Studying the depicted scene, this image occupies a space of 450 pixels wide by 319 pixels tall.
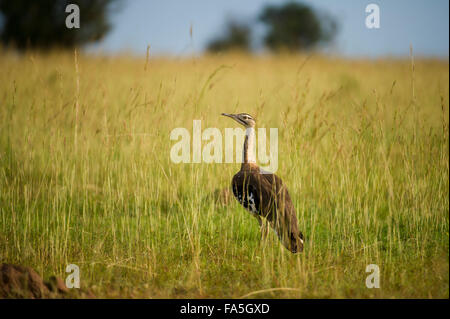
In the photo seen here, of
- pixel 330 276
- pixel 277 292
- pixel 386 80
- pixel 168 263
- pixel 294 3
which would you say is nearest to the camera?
pixel 277 292

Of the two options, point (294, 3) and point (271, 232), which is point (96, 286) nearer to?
point (271, 232)

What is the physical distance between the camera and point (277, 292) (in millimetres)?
2844

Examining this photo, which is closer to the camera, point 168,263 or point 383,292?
point 383,292

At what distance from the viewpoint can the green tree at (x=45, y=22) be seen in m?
17.9

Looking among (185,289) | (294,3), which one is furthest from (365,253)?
(294,3)

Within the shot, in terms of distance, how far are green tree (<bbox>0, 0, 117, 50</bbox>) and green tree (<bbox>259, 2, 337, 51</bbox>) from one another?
1690cm

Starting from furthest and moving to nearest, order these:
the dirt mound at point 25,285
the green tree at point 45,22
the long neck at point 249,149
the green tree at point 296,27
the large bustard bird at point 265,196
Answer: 1. the green tree at point 296,27
2. the green tree at point 45,22
3. the long neck at point 249,149
4. the large bustard bird at point 265,196
5. the dirt mound at point 25,285

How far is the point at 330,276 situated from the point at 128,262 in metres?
1.81

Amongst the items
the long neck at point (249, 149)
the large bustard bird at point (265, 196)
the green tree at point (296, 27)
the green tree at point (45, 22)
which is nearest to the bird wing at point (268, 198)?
the large bustard bird at point (265, 196)

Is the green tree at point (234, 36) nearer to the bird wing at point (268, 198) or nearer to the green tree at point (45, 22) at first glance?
the green tree at point (45, 22)

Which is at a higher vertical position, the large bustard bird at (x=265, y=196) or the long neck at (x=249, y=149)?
→ the long neck at (x=249, y=149)

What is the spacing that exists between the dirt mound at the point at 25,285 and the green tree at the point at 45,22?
17.1 meters
